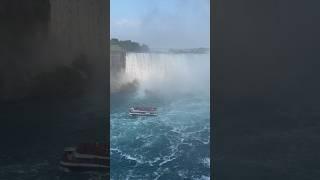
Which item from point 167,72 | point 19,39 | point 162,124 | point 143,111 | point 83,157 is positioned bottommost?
point 83,157

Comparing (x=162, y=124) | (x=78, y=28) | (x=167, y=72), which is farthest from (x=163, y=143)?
(x=78, y=28)

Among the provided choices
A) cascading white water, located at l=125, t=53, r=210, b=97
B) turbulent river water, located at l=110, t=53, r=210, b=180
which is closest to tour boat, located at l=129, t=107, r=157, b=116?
turbulent river water, located at l=110, t=53, r=210, b=180

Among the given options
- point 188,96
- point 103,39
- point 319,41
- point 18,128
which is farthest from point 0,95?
point 319,41

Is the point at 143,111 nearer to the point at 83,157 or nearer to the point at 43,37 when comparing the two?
the point at 83,157

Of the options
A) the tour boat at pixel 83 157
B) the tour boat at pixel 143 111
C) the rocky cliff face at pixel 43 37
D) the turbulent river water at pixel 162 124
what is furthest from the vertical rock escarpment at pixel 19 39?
the tour boat at pixel 143 111

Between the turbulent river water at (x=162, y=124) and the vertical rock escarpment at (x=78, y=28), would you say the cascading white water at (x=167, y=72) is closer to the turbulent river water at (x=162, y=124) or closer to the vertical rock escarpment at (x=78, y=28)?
the turbulent river water at (x=162, y=124)
